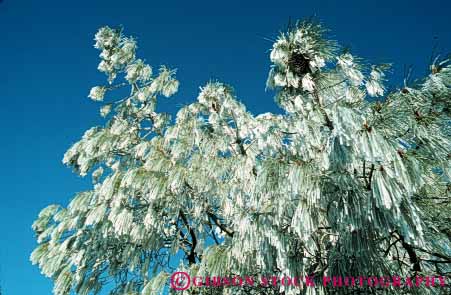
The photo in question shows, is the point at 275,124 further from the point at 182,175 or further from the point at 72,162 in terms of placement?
the point at 72,162

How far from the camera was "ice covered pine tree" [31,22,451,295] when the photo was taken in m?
1.38

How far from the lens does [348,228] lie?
4.83 ft

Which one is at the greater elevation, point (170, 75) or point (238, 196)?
point (170, 75)

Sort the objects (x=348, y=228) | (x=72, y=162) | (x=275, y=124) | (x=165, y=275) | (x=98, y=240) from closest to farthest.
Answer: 1. (x=348, y=228)
2. (x=275, y=124)
3. (x=165, y=275)
4. (x=98, y=240)
5. (x=72, y=162)

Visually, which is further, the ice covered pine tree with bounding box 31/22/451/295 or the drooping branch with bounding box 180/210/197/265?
the drooping branch with bounding box 180/210/197/265

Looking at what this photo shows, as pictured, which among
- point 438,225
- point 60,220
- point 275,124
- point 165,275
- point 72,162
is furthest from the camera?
point 72,162

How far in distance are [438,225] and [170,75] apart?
8.66 feet

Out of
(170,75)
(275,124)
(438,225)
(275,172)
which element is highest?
(170,75)

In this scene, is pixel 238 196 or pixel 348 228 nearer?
pixel 348 228

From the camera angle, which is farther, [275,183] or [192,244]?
[192,244]

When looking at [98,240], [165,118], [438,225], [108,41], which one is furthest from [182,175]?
[108,41]

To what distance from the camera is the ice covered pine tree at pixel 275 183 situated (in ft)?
4.52

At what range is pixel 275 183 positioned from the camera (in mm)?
1694

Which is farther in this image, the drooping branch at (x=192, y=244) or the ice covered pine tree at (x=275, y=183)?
the drooping branch at (x=192, y=244)
